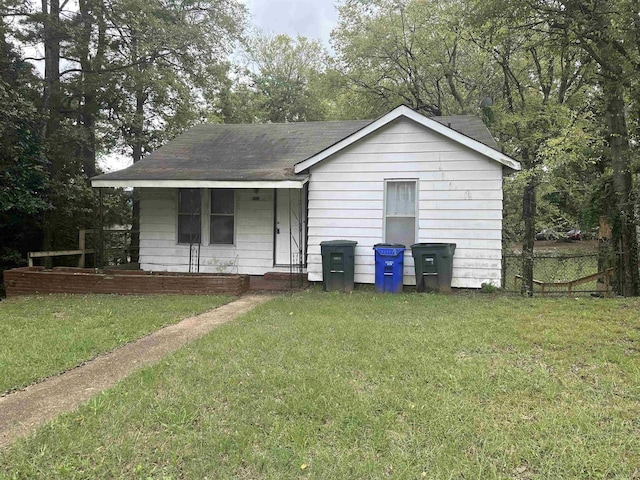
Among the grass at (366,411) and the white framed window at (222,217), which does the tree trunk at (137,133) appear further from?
the grass at (366,411)

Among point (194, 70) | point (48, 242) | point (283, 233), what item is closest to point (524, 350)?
point (283, 233)

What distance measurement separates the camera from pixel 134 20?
13875 millimetres

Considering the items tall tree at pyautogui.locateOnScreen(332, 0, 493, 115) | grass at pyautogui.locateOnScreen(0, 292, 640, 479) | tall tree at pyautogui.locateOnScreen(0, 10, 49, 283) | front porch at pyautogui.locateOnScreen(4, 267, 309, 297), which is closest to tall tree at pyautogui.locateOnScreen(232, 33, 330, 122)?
tall tree at pyautogui.locateOnScreen(332, 0, 493, 115)

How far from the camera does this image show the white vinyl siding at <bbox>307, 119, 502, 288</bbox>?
873 cm

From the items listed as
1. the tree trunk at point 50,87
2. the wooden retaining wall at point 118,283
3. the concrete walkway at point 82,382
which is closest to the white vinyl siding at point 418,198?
the wooden retaining wall at point 118,283

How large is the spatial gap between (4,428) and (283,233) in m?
7.66

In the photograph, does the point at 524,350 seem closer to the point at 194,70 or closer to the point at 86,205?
the point at 86,205

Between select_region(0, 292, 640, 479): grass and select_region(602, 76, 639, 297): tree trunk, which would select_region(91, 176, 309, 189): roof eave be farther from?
select_region(602, 76, 639, 297): tree trunk

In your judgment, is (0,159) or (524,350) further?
(0,159)

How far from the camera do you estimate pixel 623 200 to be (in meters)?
9.12

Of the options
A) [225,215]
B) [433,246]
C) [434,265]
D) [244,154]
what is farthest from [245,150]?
[434,265]

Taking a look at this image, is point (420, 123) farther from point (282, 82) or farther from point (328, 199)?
point (282, 82)

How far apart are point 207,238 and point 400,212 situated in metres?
4.93

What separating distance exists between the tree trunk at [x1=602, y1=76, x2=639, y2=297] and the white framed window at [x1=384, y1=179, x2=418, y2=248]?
439cm
